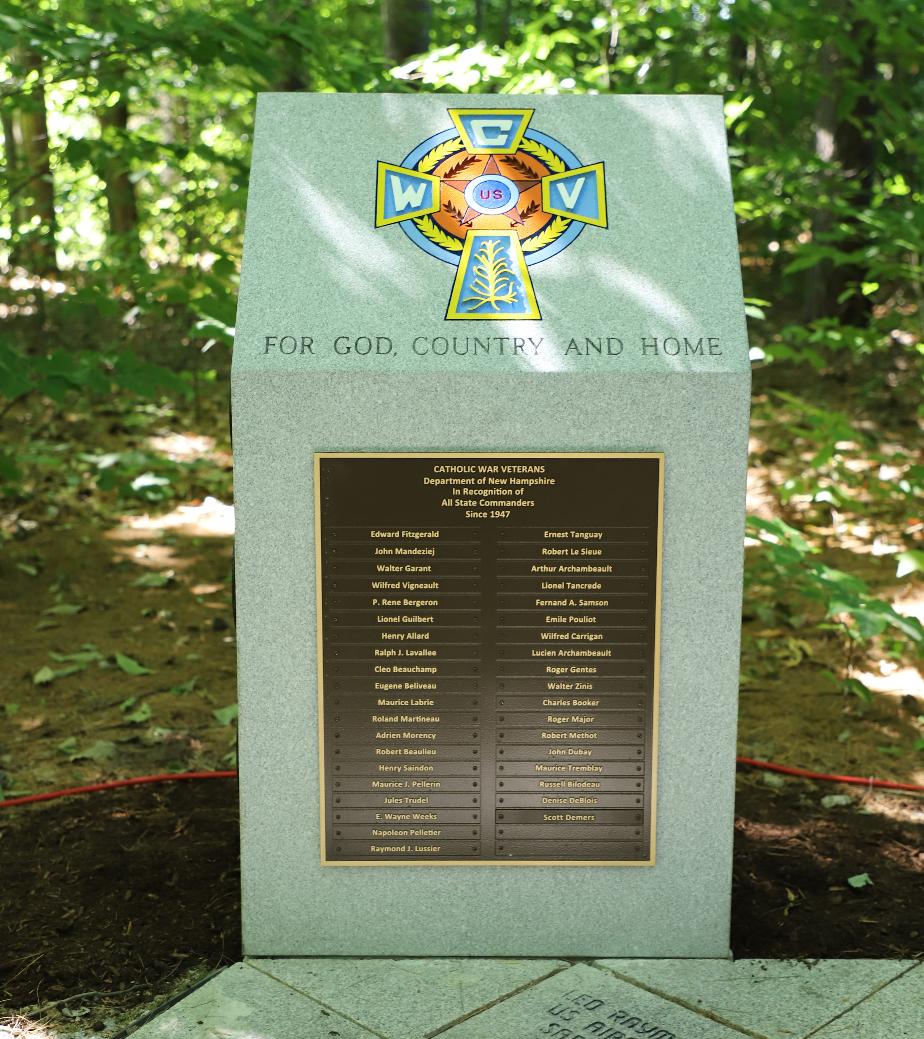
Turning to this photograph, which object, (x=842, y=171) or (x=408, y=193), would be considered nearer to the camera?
(x=408, y=193)

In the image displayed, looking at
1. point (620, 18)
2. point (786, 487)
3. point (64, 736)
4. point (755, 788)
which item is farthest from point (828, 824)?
point (620, 18)

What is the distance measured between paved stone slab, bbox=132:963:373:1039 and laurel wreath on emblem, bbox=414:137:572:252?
79.0 inches

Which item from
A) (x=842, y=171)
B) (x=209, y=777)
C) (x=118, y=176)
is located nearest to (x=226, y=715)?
(x=209, y=777)

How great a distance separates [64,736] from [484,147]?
3.10 meters

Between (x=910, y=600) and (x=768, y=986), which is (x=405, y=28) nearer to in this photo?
(x=910, y=600)

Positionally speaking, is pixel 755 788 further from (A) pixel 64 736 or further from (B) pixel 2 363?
(B) pixel 2 363

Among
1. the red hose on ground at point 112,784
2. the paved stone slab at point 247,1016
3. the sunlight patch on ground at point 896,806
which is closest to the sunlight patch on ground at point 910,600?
the sunlight patch on ground at point 896,806

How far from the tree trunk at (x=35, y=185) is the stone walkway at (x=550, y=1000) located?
3925 mm

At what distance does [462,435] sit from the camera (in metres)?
2.96

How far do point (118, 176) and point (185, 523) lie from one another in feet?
7.73

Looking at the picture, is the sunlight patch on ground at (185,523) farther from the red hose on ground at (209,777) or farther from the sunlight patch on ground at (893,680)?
the sunlight patch on ground at (893,680)

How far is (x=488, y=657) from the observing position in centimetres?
308

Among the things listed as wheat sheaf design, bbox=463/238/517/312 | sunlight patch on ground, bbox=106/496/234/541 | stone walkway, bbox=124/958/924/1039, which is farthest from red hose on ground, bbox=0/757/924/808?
sunlight patch on ground, bbox=106/496/234/541

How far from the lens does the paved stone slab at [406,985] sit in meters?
2.89
